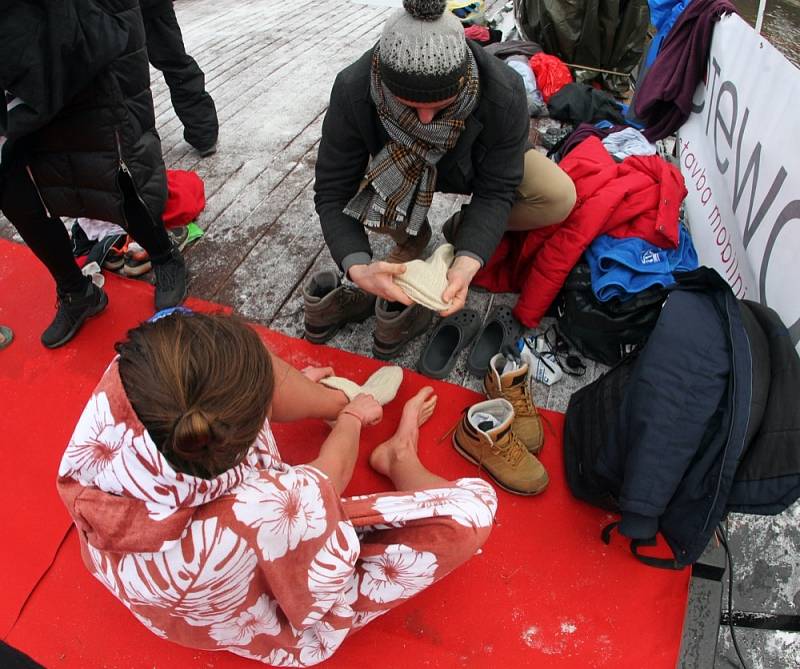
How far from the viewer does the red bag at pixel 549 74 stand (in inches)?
128

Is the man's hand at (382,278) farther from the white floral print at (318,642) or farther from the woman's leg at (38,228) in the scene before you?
the woman's leg at (38,228)

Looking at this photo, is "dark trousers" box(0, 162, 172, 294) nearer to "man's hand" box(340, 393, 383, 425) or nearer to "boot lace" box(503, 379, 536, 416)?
"man's hand" box(340, 393, 383, 425)

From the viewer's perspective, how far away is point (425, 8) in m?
1.21

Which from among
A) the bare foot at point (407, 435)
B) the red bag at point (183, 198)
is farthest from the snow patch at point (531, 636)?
the red bag at point (183, 198)

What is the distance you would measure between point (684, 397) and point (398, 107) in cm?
106

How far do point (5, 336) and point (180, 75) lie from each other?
5.05ft

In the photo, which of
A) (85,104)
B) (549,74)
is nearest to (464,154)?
(85,104)

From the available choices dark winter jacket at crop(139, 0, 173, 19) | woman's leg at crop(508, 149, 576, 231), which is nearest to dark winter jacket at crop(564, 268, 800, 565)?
woman's leg at crop(508, 149, 576, 231)

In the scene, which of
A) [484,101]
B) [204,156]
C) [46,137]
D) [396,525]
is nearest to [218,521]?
[396,525]

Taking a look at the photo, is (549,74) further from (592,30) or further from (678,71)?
(678,71)

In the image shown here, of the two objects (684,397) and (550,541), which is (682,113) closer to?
(684,397)

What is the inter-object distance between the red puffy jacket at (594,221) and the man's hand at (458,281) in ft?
1.32

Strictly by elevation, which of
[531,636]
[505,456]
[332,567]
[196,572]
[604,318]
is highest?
[196,572]

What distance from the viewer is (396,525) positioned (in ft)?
3.87
